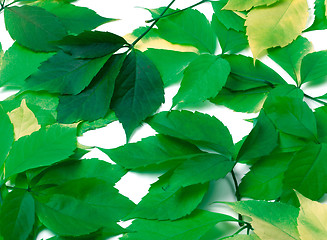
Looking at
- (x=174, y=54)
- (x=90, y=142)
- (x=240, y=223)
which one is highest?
(x=174, y=54)

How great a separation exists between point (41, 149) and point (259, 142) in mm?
238

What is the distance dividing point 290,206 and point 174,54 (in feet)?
0.80

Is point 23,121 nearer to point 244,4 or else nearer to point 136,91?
point 136,91

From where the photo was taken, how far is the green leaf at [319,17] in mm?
586

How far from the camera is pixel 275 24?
1.83ft

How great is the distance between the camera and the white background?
516mm

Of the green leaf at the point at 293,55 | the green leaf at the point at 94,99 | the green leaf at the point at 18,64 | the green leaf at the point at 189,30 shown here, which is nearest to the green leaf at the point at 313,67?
the green leaf at the point at 293,55

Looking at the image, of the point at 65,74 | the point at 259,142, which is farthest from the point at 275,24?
the point at 65,74

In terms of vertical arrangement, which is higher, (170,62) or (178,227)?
(170,62)

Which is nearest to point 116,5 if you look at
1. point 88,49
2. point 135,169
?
point 88,49

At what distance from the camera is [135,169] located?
20.8 inches

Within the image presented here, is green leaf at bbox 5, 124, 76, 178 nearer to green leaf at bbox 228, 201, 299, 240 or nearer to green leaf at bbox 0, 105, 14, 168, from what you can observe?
green leaf at bbox 0, 105, 14, 168

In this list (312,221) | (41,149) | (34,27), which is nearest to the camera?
(312,221)

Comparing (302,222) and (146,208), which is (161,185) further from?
(302,222)
